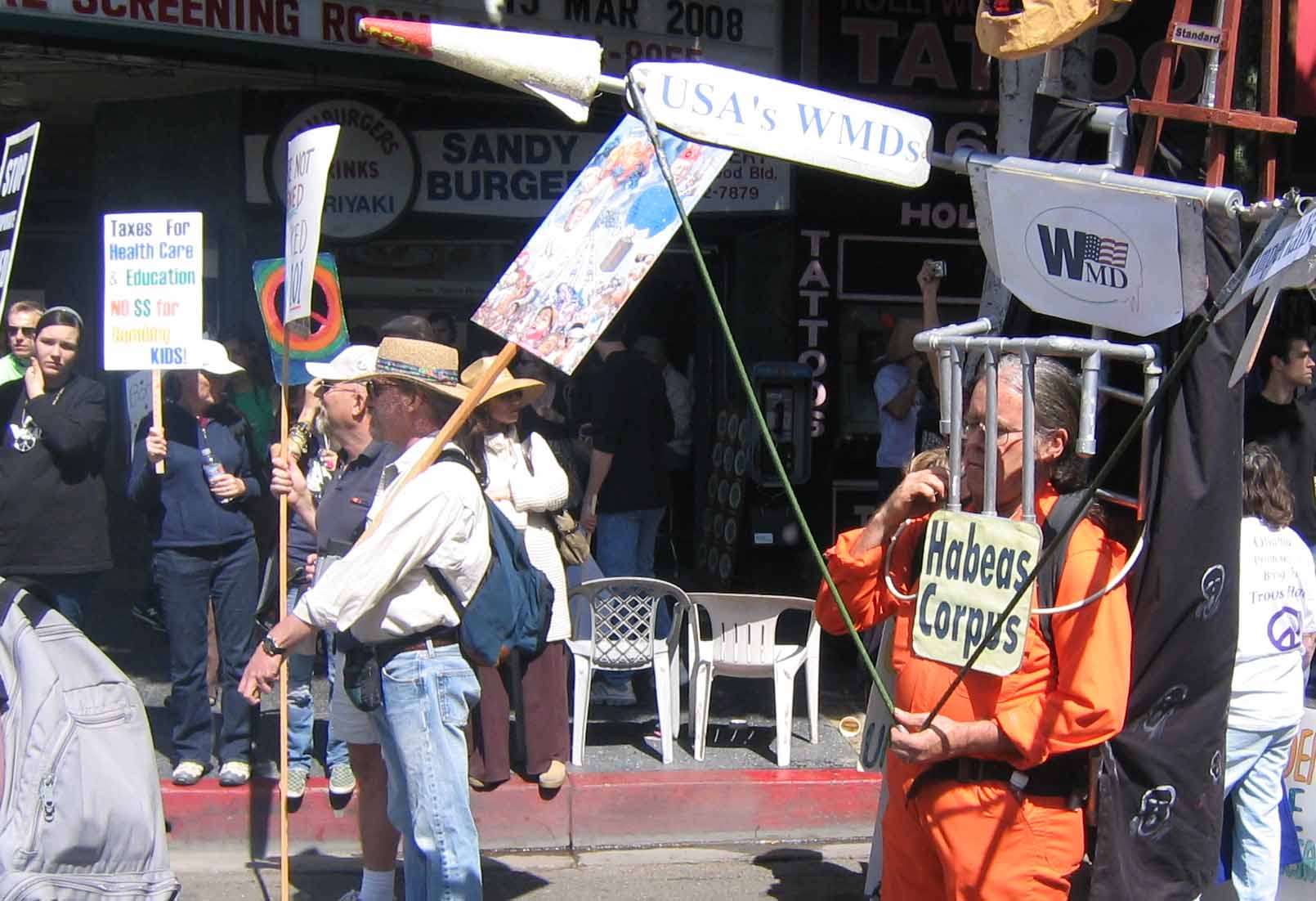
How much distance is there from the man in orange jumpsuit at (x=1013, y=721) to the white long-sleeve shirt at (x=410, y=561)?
4.64 ft

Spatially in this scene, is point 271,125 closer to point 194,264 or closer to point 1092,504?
point 194,264

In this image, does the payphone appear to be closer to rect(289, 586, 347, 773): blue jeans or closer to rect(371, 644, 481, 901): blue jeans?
rect(289, 586, 347, 773): blue jeans

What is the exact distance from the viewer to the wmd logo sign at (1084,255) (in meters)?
2.67

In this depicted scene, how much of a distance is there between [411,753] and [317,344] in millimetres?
2201

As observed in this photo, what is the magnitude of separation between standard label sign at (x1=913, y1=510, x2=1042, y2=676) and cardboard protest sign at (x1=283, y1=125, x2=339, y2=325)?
261 centimetres

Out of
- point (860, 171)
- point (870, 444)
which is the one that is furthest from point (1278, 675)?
point (870, 444)

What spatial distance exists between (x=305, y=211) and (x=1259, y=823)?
3.64 metres

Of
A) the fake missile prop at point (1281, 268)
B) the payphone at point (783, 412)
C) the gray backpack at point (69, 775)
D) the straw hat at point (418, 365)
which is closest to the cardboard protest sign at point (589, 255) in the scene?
the straw hat at point (418, 365)

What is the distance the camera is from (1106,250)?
2.69 meters

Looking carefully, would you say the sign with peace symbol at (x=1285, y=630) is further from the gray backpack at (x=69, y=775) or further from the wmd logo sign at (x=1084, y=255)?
the gray backpack at (x=69, y=775)

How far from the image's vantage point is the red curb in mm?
5902

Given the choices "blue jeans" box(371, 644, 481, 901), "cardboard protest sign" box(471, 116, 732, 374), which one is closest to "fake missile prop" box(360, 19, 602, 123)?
"cardboard protest sign" box(471, 116, 732, 374)

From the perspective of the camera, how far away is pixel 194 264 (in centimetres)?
550

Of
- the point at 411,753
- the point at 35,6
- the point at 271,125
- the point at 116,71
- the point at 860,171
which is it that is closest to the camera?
the point at 860,171
